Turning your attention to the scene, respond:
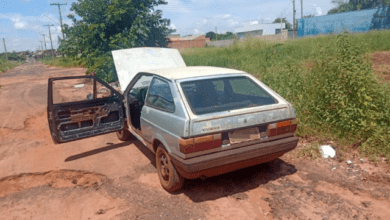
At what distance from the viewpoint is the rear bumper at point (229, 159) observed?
312cm

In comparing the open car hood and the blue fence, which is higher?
the blue fence

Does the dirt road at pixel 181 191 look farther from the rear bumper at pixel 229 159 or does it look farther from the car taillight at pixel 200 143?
the car taillight at pixel 200 143

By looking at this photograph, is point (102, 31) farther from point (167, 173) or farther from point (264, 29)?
point (264, 29)

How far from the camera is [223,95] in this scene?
12.7ft

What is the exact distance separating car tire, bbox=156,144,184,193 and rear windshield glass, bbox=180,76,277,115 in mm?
783

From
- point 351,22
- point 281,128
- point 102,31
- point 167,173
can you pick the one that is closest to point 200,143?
point 167,173

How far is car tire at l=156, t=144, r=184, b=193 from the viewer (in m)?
3.48

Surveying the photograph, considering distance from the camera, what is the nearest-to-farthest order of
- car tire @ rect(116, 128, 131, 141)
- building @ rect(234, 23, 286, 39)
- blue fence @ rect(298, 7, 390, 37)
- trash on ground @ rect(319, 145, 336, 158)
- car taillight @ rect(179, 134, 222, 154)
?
1. car taillight @ rect(179, 134, 222, 154)
2. trash on ground @ rect(319, 145, 336, 158)
3. car tire @ rect(116, 128, 131, 141)
4. blue fence @ rect(298, 7, 390, 37)
5. building @ rect(234, 23, 286, 39)

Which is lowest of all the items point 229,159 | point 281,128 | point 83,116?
point 229,159

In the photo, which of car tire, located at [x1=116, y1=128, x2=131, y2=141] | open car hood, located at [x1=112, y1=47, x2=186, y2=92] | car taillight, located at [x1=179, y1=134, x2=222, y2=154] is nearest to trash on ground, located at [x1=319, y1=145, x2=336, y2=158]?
car taillight, located at [x1=179, y1=134, x2=222, y2=154]

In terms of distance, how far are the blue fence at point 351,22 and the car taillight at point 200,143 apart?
28799 mm

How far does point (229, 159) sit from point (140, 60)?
5500 millimetres

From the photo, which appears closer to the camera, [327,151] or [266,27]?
[327,151]

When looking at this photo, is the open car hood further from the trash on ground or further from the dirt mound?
the trash on ground
